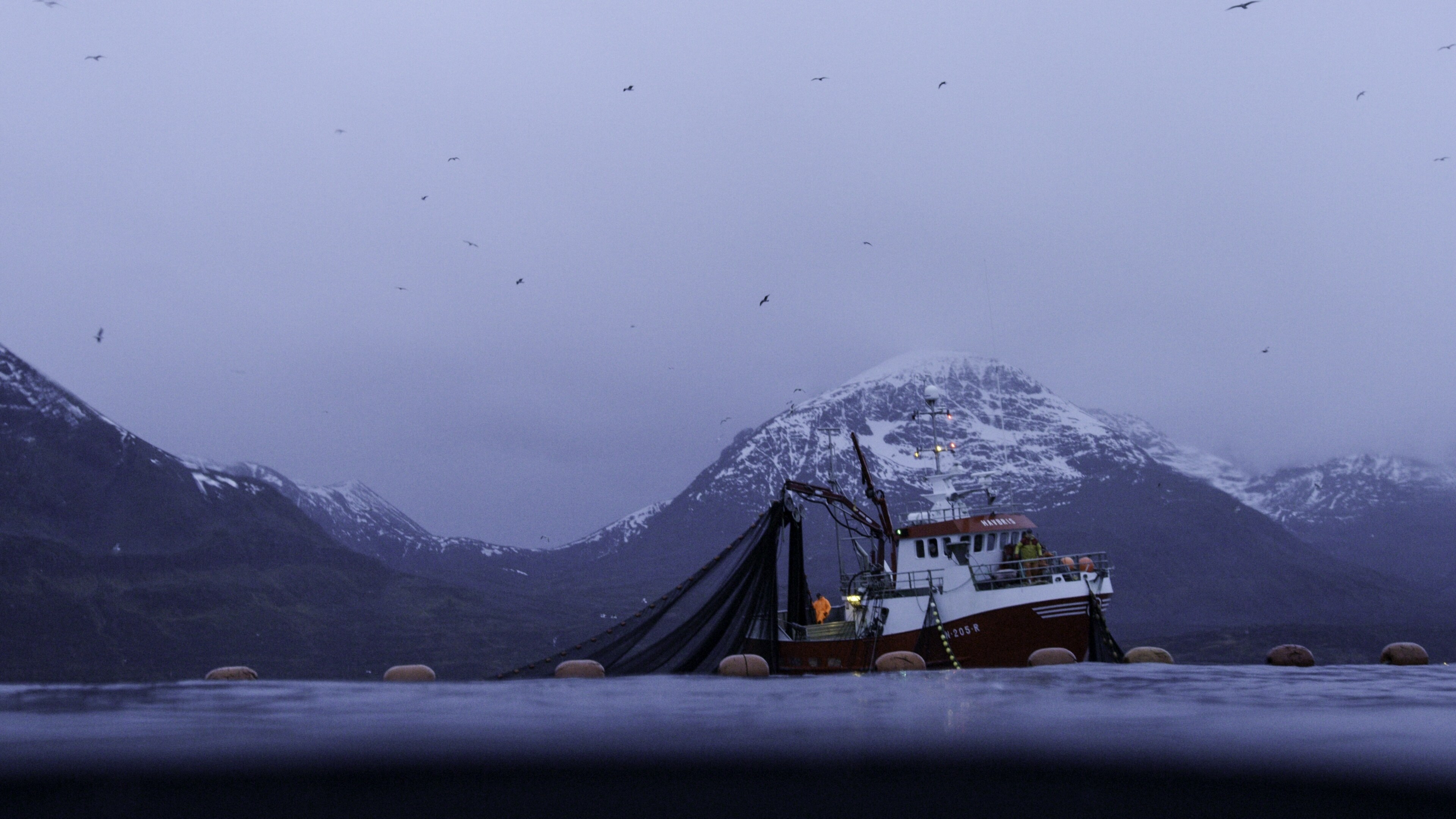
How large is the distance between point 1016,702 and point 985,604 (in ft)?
70.4

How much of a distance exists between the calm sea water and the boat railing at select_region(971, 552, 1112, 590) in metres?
18.6

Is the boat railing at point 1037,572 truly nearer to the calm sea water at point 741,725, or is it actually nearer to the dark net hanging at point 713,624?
the dark net hanging at point 713,624

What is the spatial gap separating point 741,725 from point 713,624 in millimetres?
24473

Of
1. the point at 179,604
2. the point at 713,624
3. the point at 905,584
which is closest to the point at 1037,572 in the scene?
the point at 905,584

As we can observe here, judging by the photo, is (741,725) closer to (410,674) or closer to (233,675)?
(410,674)

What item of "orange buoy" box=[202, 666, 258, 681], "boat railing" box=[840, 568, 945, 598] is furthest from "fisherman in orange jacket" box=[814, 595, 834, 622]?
"orange buoy" box=[202, 666, 258, 681]

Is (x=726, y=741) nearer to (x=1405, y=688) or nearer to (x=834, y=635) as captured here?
(x=1405, y=688)

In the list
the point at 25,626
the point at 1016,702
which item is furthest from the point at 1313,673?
the point at 25,626

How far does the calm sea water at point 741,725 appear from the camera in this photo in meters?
6.92

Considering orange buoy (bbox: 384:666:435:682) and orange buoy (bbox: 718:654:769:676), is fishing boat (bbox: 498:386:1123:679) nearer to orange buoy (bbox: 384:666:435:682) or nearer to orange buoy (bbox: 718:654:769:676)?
orange buoy (bbox: 718:654:769:676)

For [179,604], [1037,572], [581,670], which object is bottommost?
[179,604]

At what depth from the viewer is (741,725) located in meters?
8.53

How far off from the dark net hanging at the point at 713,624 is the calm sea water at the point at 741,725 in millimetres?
15565

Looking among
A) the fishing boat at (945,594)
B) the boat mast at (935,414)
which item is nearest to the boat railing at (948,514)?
the fishing boat at (945,594)
